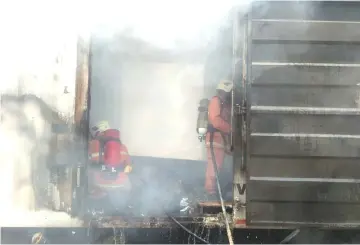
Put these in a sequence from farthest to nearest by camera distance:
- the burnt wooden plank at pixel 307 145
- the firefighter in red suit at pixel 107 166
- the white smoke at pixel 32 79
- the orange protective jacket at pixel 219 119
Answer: the orange protective jacket at pixel 219 119 → the firefighter in red suit at pixel 107 166 → the burnt wooden plank at pixel 307 145 → the white smoke at pixel 32 79

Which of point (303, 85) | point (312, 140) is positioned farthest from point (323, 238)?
point (303, 85)

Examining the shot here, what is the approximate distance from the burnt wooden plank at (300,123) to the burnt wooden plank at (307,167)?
22 centimetres

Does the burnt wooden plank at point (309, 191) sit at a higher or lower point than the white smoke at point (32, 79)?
lower

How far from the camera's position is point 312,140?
3.31 m

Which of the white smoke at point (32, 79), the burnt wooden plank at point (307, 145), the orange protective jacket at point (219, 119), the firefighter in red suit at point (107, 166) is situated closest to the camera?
the white smoke at point (32, 79)

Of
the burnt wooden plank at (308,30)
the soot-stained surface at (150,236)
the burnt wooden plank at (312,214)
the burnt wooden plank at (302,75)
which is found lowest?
the soot-stained surface at (150,236)

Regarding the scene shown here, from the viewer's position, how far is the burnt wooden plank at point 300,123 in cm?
330

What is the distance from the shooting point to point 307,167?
3.31 meters

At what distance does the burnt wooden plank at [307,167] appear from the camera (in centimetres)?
330

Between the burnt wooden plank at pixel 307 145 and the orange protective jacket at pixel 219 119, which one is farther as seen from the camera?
the orange protective jacket at pixel 219 119

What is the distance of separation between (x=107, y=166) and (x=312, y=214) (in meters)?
1.78

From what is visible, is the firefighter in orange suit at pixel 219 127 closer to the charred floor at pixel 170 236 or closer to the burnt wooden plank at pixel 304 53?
the charred floor at pixel 170 236

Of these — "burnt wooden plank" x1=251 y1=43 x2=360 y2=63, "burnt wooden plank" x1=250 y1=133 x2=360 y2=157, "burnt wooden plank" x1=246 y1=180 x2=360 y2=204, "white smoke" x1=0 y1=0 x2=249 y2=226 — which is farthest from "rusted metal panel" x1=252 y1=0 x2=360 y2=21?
"burnt wooden plank" x1=246 y1=180 x2=360 y2=204

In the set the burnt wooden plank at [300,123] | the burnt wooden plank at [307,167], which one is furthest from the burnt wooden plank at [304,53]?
the burnt wooden plank at [307,167]
